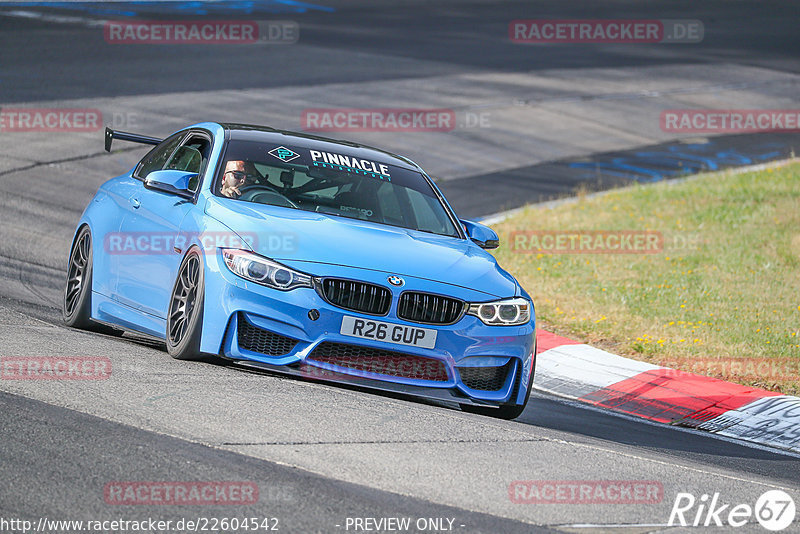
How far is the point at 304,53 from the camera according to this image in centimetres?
2683

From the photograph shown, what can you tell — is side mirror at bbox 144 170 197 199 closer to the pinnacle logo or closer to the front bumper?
the pinnacle logo

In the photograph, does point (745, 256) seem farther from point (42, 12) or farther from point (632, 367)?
point (42, 12)

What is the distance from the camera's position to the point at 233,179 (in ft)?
25.5

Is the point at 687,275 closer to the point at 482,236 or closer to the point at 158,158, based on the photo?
the point at 482,236

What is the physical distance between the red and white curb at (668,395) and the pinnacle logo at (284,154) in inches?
113

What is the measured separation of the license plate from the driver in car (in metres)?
1.49

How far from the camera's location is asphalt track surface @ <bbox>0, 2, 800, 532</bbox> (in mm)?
5051

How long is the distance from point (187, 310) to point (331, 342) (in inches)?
38.8

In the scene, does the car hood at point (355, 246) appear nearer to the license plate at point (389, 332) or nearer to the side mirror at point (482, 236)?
the license plate at point (389, 332)
